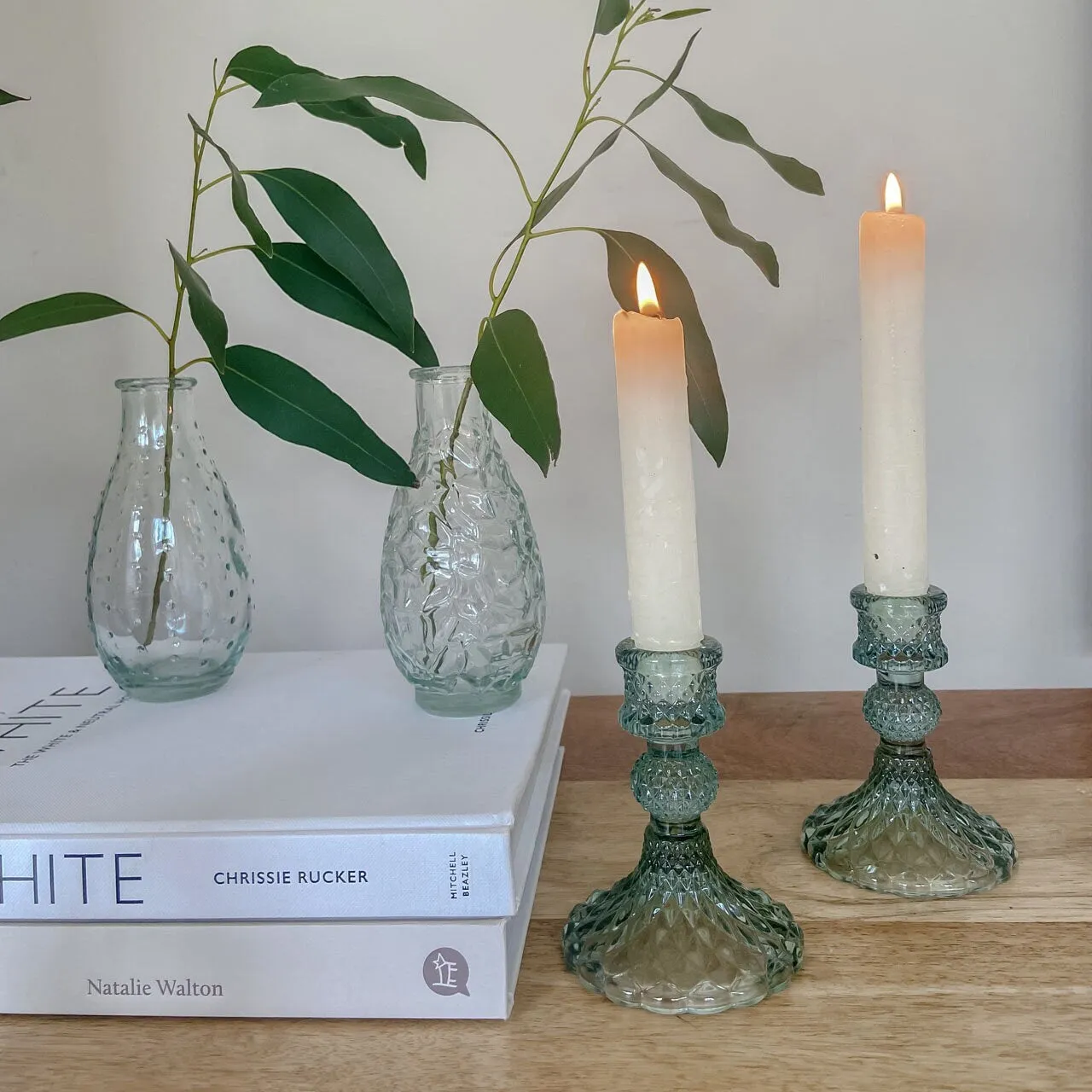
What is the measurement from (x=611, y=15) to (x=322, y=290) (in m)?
0.22

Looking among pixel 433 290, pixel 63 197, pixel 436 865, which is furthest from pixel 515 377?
pixel 63 197

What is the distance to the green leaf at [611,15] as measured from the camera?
61 cm

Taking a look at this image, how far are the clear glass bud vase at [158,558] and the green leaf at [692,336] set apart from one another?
0.85 ft

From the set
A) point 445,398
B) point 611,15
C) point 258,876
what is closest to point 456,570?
point 445,398

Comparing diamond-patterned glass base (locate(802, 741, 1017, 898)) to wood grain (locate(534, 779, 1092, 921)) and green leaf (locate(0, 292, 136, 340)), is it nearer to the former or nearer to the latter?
wood grain (locate(534, 779, 1092, 921))

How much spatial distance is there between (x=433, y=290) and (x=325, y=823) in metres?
0.52

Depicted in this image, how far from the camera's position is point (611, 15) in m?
0.61

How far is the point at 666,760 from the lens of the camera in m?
0.46

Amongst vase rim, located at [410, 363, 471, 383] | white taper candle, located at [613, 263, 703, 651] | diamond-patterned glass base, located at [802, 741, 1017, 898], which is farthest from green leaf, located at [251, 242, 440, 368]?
diamond-patterned glass base, located at [802, 741, 1017, 898]

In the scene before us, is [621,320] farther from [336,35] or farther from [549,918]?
[336,35]

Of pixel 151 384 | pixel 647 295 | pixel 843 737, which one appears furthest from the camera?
pixel 843 737

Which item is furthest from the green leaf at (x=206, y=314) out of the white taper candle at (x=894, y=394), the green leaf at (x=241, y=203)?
the white taper candle at (x=894, y=394)

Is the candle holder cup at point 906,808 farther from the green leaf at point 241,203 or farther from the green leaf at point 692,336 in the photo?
the green leaf at point 241,203

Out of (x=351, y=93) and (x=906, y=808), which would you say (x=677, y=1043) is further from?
(x=351, y=93)
